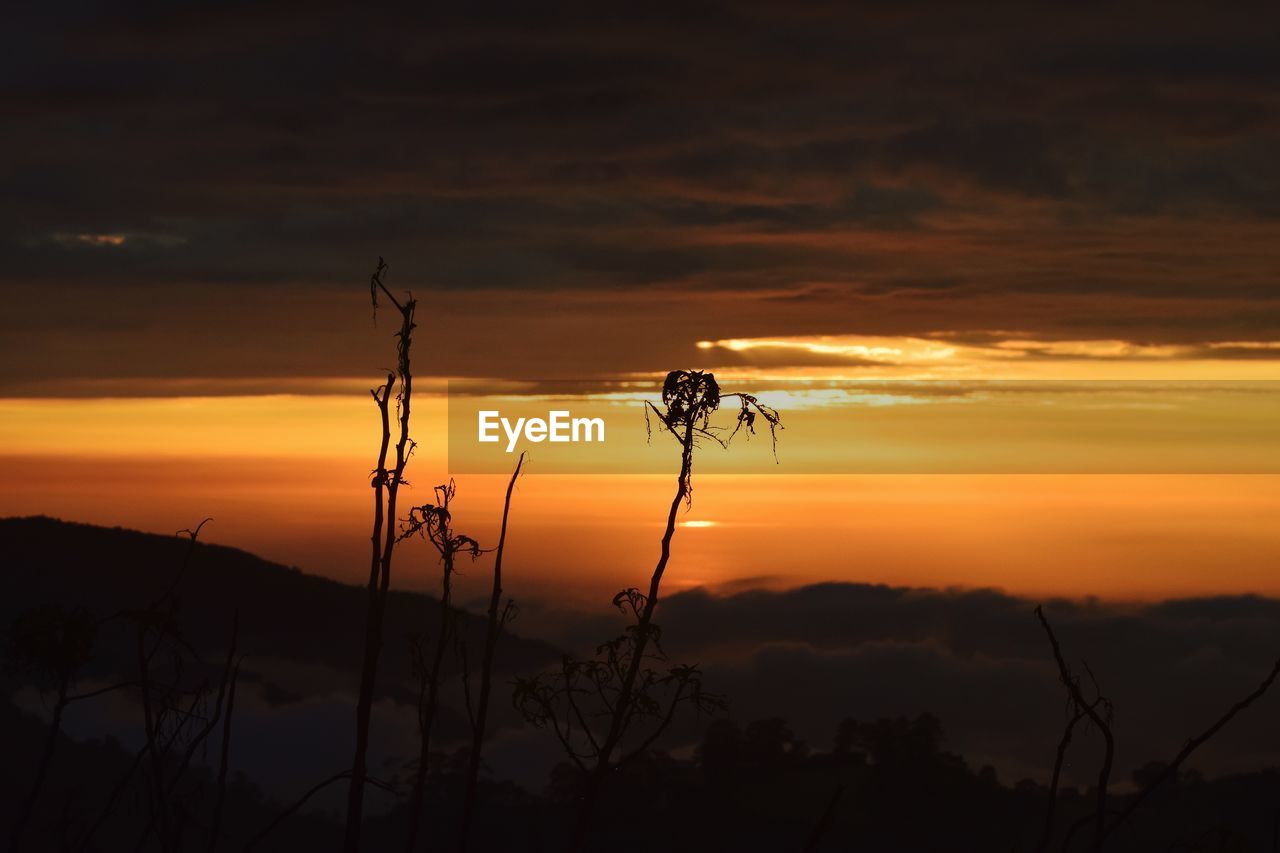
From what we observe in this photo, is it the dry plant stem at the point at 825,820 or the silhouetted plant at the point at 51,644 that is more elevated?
the silhouetted plant at the point at 51,644

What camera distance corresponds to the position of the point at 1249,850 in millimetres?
16547

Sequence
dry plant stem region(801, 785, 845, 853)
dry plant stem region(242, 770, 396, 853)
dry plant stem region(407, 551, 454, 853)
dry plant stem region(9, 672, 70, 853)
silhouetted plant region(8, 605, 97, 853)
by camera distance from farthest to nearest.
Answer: dry plant stem region(407, 551, 454, 853), silhouetted plant region(8, 605, 97, 853), dry plant stem region(9, 672, 70, 853), dry plant stem region(242, 770, 396, 853), dry plant stem region(801, 785, 845, 853)

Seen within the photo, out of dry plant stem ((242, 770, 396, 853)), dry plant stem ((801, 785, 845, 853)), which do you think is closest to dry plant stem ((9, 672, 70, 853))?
dry plant stem ((242, 770, 396, 853))

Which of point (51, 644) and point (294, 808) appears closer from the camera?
point (294, 808)

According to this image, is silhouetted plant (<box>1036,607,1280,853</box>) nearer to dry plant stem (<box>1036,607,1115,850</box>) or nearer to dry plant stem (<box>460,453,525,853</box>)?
dry plant stem (<box>1036,607,1115,850</box>)

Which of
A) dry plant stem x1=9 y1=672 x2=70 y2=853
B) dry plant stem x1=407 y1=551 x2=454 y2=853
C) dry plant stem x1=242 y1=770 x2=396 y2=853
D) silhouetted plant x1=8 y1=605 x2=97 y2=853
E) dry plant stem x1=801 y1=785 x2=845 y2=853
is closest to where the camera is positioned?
dry plant stem x1=801 y1=785 x2=845 y2=853

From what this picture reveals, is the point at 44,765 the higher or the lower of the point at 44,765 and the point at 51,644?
the lower

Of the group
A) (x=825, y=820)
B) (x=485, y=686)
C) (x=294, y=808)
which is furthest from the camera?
(x=485, y=686)

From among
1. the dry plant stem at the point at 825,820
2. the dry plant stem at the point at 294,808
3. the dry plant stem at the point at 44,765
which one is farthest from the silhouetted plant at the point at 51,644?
the dry plant stem at the point at 825,820

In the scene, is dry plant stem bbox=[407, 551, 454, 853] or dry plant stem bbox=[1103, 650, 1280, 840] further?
dry plant stem bbox=[407, 551, 454, 853]

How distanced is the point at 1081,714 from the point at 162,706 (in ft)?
26.2

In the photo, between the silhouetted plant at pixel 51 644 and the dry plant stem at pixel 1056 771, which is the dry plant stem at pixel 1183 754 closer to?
the dry plant stem at pixel 1056 771

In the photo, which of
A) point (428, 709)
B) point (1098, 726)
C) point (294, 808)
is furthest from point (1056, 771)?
point (428, 709)

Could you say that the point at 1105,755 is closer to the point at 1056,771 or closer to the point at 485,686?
the point at 1056,771
